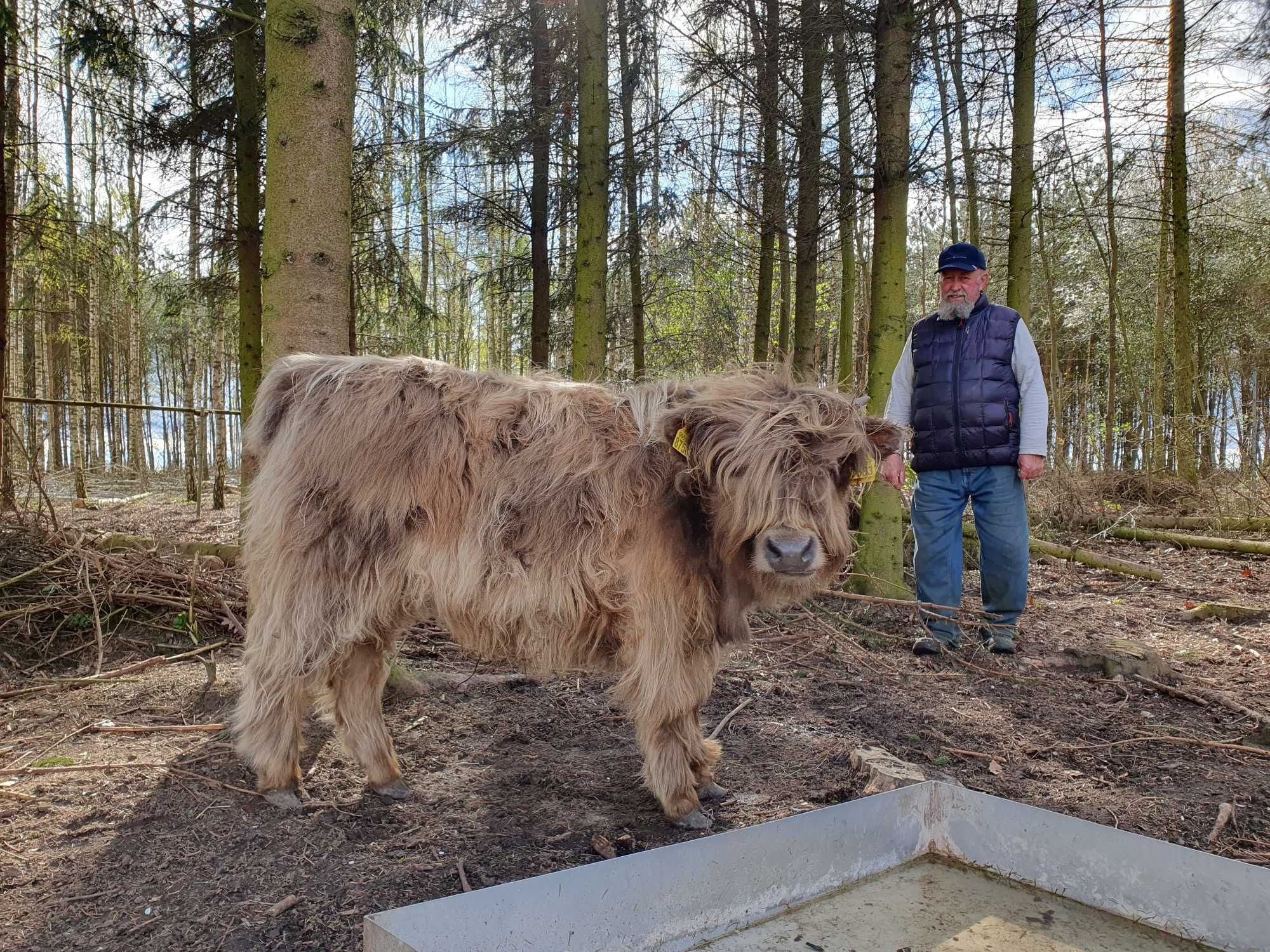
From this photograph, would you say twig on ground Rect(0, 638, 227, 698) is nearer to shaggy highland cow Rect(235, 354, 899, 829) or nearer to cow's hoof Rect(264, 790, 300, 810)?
shaggy highland cow Rect(235, 354, 899, 829)

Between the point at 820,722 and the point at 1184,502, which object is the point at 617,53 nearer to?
the point at 820,722

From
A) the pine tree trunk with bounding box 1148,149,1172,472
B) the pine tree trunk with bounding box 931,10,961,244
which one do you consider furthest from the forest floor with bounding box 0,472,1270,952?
the pine tree trunk with bounding box 1148,149,1172,472

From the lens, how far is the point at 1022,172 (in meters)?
8.08

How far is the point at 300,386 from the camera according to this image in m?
3.07

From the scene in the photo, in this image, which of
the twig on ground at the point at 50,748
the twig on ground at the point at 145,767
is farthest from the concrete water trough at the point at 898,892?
the twig on ground at the point at 50,748

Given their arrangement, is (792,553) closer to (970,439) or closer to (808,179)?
(970,439)

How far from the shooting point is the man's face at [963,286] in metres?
4.84

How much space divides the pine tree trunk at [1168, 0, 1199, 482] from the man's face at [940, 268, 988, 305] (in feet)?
30.4

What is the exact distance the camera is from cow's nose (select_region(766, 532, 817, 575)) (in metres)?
2.59

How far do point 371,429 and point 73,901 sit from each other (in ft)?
5.58

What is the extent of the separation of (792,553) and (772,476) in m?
0.28

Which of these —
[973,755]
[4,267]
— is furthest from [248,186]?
[973,755]

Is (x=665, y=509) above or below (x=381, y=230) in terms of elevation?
A: below

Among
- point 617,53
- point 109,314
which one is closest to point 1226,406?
point 617,53
